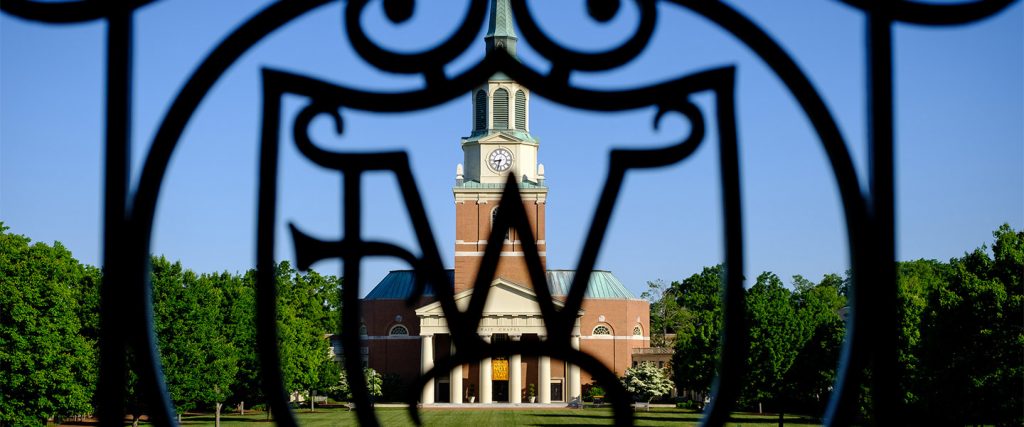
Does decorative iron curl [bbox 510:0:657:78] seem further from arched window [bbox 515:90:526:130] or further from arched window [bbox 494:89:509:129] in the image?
arched window [bbox 515:90:526:130]

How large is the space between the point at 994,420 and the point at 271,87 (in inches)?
1035

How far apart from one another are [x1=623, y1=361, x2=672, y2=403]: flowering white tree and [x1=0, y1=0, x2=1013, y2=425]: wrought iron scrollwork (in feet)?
210

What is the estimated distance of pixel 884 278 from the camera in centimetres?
400

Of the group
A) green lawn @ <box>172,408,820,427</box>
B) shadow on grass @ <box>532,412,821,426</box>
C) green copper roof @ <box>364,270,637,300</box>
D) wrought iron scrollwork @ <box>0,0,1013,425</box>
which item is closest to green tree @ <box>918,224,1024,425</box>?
shadow on grass @ <box>532,412,821,426</box>

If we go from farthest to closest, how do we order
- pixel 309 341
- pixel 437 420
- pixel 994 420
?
1. pixel 309 341
2. pixel 437 420
3. pixel 994 420

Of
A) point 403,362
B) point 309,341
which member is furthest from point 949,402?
point 403,362

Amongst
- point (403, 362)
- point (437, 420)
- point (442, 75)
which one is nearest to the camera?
point (442, 75)

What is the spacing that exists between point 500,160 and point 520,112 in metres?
2.63

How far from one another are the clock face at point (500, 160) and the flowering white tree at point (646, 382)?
39.6 ft

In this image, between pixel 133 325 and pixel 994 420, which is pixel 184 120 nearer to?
pixel 133 325

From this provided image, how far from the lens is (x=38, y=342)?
116ft

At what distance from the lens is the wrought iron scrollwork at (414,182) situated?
13.2 feet

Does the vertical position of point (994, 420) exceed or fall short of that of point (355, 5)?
it falls short

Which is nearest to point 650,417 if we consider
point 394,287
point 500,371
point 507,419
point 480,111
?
point 507,419
